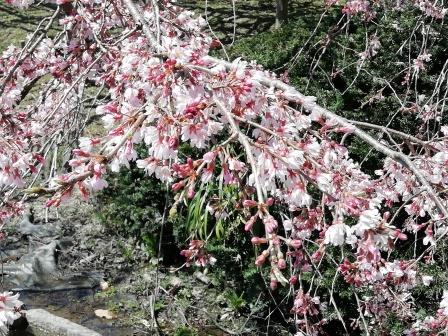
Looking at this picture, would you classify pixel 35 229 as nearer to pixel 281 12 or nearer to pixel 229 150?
pixel 229 150

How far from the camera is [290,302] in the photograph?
3959 mm

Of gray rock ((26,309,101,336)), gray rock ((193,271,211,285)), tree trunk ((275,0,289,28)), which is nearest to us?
gray rock ((26,309,101,336))

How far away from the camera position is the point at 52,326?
3.87m

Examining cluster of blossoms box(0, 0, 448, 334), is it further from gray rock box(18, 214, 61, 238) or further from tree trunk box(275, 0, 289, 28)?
tree trunk box(275, 0, 289, 28)

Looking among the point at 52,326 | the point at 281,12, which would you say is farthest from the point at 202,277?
the point at 281,12

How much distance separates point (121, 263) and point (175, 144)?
3604mm

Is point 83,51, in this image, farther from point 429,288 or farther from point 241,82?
point 429,288

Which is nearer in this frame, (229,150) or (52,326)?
(229,150)

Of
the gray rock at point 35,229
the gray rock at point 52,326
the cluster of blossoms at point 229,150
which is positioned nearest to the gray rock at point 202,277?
the gray rock at point 52,326

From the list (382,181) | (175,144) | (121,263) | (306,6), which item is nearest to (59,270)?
(121,263)

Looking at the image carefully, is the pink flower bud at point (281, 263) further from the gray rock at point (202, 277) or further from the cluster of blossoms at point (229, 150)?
the gray rock at point (202, 277)

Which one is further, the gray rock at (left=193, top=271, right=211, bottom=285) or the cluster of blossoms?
the gray rock at (left=193, top=271, right=211, bottom=285)

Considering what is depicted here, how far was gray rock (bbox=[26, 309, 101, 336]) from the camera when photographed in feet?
12.6

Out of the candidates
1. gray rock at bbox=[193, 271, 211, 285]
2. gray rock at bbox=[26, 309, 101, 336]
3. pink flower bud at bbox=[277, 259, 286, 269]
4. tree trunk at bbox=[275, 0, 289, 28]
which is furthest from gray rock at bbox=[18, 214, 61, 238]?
pink flower bud at bbox=[277, 259, 286, 269]
